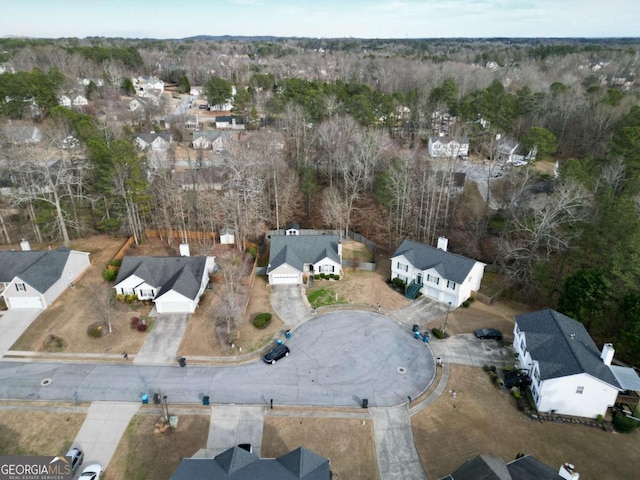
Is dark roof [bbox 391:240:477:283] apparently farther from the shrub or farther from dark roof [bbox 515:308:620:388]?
the shrub

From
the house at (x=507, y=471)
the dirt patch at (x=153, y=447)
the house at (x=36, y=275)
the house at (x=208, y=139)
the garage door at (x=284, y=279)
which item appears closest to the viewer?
the house at (x=507, y=471)

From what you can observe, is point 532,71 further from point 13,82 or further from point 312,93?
point 13,82

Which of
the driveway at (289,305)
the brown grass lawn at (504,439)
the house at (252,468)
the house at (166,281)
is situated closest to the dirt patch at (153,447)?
the house at (252,468)

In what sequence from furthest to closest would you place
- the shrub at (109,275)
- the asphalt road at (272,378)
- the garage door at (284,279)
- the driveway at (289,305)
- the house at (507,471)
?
the garage door at (284,279), the shrub at (109,275), the driveway at (289,305), the asphalt road at (272,378), the house at (507,471)

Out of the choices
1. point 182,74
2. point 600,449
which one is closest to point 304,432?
point 600,449

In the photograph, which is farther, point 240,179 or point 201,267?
point 240,179

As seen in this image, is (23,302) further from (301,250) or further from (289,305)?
(301,250)

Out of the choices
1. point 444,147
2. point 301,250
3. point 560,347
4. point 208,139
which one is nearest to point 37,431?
point 301,250

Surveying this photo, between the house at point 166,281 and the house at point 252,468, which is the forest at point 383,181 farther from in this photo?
the house at point 252,468
